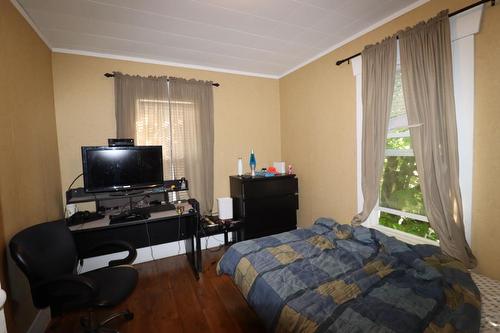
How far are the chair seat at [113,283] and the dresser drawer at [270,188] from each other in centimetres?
163

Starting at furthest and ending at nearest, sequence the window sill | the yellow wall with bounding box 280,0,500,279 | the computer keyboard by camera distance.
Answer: the computer keyboard → the window sill → the yellow wall with bounding box 280,0,500,279

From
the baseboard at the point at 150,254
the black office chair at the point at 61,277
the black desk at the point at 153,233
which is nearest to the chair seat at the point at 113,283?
the black office chair at the point at 61,277

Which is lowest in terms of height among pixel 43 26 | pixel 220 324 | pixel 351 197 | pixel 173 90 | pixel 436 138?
pixel 220 324

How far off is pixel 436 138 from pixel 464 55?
0.64 meters

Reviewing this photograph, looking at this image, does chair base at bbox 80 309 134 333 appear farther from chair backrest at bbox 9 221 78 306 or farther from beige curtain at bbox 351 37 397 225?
beige curtain at bbox 351 37 397 225

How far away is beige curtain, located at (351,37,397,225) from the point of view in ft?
7.14

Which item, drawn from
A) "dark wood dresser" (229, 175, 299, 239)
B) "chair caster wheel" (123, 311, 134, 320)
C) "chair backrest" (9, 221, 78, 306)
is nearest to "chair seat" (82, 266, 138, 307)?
"chair backrest" (9, 221, 78, 306)

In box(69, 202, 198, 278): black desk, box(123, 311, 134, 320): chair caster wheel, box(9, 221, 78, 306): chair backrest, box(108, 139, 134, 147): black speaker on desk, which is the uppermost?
box(108, 139, 134, 147): black speaker on desk

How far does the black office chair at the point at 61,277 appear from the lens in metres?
1.43

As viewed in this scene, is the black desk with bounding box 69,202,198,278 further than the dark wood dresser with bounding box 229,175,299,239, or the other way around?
the dark wood dresser with bounding box 229,175,299,239

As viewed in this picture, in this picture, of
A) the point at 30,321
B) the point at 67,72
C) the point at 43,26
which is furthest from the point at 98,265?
the point at 43,26

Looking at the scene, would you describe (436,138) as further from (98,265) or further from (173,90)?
(98,265)

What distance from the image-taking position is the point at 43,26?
84.9 inches

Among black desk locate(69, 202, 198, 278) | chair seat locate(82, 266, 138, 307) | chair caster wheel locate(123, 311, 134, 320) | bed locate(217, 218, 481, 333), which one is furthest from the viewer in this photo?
black desk locate(69, 202, 198, 278)
